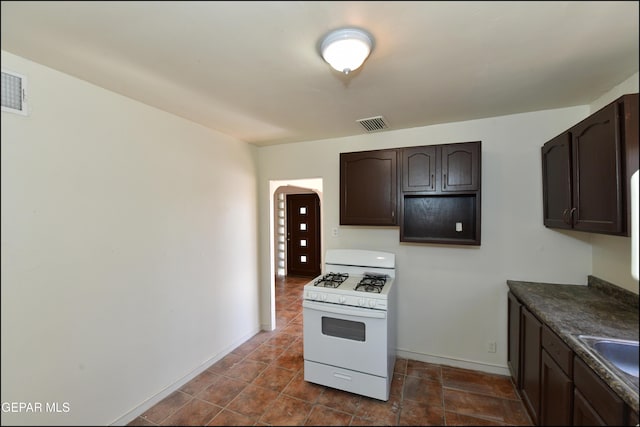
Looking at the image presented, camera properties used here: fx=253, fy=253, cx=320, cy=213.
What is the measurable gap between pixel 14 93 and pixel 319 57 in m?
1.53

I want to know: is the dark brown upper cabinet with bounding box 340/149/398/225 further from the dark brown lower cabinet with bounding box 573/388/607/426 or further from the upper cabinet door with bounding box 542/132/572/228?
the dark brown lower cabinet with bounding box 573/388/607/426

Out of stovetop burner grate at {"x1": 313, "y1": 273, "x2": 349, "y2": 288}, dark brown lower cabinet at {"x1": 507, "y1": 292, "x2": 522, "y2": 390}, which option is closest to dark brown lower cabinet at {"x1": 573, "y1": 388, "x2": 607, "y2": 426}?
dark brown lower cabinet at {"x1": 507, "y1": 292, "x2": 522, "y2": 390}

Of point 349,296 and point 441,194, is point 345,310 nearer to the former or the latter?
point 349,296

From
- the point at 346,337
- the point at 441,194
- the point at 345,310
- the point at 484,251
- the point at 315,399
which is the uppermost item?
the point at 441,194

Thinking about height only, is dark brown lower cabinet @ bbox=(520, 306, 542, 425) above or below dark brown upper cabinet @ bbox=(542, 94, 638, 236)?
below

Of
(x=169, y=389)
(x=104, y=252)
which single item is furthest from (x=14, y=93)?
(x=169, y=389)

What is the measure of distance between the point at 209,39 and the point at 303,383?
A: 8.27ft

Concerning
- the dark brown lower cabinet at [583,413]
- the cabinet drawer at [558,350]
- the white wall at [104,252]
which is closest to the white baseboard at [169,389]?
the white wall at [104,252]

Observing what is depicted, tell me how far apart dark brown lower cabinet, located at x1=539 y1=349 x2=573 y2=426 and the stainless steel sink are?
0.32m

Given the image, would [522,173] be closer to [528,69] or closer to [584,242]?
[584,242]

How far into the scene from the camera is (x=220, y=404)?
1.77 meters

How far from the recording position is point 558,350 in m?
1.30

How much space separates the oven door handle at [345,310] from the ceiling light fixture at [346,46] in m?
1.68

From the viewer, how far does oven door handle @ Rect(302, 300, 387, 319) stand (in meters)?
1.96
